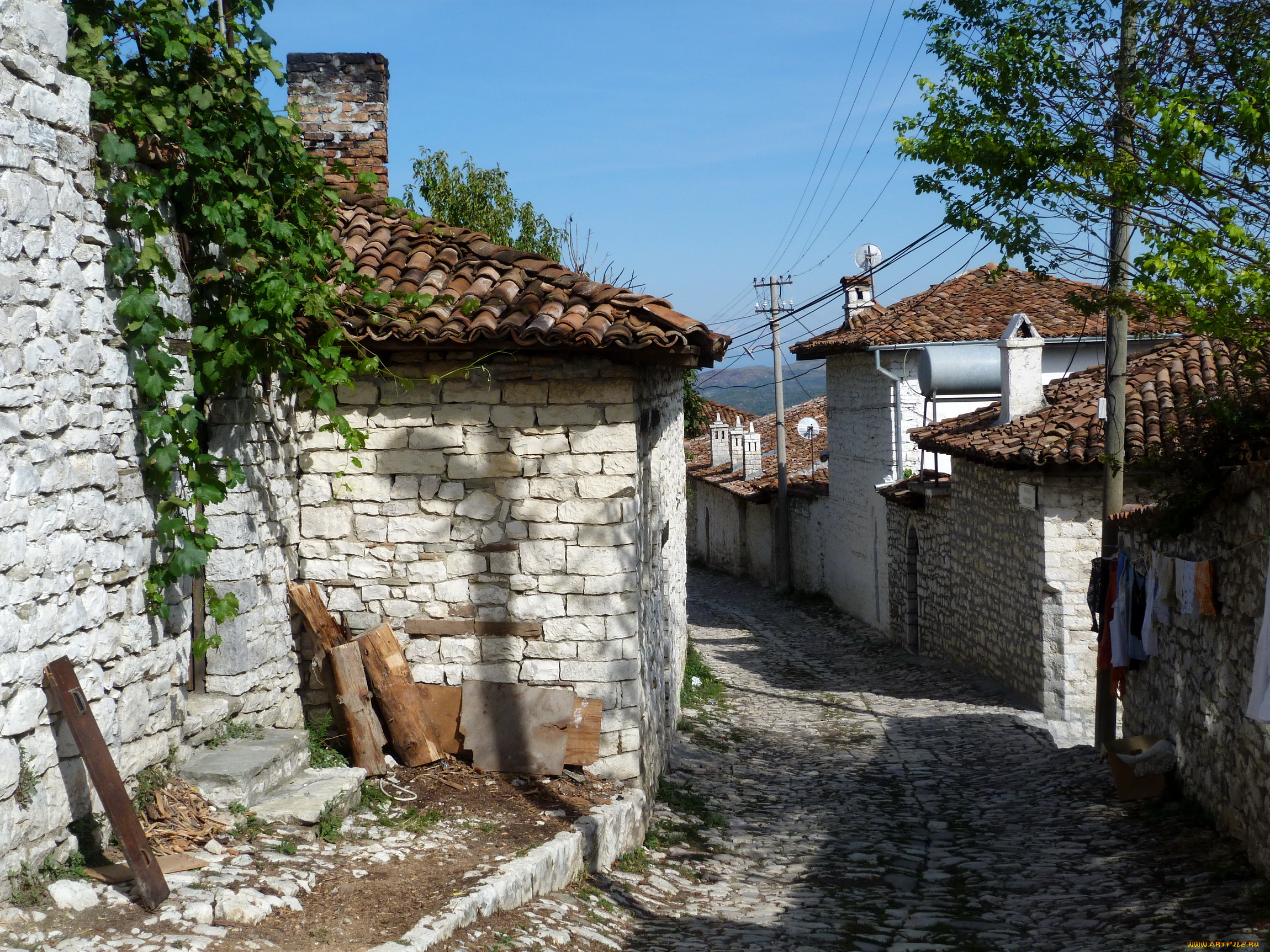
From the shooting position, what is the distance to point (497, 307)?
653 centimetres

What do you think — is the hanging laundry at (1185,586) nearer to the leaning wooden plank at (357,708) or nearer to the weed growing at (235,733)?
the leaning wooden plank at (357,708)

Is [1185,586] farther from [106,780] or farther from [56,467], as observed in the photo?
[56,467]

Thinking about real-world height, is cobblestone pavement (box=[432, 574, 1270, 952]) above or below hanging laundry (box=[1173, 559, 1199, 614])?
below

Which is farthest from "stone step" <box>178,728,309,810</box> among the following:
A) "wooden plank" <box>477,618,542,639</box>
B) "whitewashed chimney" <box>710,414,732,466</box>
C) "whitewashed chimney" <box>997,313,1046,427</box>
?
"whitewashed chimney" <box>710,414,732,466</box>

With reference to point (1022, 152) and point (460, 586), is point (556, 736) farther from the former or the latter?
point (1022, 152)

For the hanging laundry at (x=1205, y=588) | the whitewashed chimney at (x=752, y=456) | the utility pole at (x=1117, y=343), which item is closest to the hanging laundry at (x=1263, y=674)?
the hanging laundry at (x=1205, y=588)

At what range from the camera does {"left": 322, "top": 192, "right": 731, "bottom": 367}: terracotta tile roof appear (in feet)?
20.4

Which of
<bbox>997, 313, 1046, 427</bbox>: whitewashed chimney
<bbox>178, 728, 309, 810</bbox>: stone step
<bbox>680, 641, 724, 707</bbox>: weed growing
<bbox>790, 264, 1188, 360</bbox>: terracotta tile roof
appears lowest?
<bbox>680, 641, 724, 707</bbox>: weed growing

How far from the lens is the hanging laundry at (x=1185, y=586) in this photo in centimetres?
686

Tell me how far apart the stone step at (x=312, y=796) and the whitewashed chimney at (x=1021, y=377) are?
10.2 meters

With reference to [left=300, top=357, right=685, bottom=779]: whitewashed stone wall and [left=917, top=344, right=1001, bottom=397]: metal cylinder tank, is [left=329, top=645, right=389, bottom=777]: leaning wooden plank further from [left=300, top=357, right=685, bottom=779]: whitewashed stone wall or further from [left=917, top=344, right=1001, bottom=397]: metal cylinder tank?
[left=917, top=344, right=1001, bottom=397]: metal cylinder tank

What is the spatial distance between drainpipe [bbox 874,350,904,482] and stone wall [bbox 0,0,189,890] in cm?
1523

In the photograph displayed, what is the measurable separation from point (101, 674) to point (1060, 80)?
22.6 feet

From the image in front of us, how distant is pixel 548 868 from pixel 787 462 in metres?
24.8
